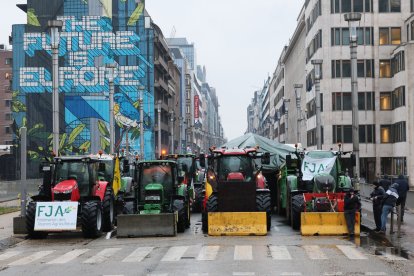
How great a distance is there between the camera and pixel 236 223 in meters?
22.0

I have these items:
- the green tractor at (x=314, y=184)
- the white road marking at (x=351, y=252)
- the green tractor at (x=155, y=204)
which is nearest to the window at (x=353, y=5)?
the green tractor at (x=314, y=184)

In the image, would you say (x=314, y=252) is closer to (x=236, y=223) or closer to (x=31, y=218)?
(x=236, y=223)

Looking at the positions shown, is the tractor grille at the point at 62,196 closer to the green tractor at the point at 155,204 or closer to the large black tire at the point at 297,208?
the green tractor at the point at 155,204

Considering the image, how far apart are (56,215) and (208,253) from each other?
6433 millimetres

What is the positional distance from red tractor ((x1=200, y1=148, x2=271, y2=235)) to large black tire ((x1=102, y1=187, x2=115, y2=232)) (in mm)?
3337

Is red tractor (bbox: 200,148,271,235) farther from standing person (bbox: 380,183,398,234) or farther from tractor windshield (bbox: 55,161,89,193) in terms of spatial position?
tractor windshield (bbox: 55,161,89,193)

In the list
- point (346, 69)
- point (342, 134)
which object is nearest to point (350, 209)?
point (342, 134)

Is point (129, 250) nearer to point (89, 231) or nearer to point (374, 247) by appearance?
point (89, 231)

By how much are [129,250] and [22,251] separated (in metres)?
3.14

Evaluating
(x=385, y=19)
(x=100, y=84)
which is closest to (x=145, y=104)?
(x=100, y=84)

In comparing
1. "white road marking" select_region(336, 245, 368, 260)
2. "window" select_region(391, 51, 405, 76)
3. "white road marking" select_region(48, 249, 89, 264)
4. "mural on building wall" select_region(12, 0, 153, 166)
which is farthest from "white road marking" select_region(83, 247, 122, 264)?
"mural on building wall" select_region(12, 0, 153, 166)

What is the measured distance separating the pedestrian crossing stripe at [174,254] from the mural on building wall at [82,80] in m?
75.3

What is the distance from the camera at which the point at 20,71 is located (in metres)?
95.4

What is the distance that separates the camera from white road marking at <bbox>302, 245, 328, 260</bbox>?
16156 mm
